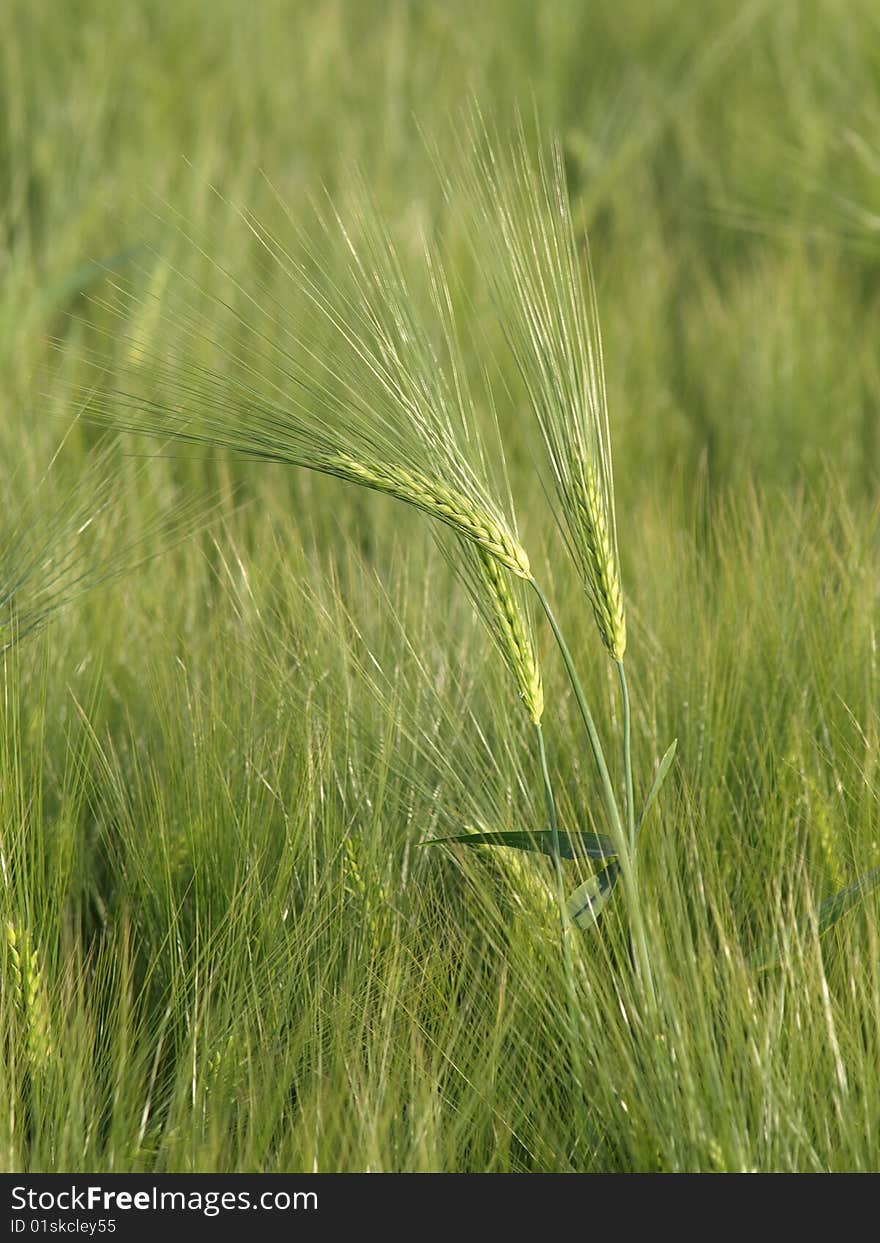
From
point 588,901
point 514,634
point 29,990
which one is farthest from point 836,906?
point 29,990

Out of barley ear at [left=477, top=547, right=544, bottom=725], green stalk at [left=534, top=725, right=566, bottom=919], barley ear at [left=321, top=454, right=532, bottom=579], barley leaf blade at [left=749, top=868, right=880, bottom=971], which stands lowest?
barley leaf blade at [left=749, top=868, right=880, bottom=971]

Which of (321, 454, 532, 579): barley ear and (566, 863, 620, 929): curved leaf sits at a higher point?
(321, 454, 532, 579): barley ear

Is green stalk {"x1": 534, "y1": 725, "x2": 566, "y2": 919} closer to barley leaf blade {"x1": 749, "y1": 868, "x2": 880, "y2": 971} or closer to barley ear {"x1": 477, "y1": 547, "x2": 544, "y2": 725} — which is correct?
barley ear {"x1": 477, "y1": 547, "x2": 544, "y2": 725}

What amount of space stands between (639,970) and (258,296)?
4.05 ft

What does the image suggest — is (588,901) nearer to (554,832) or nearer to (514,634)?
(554,832)

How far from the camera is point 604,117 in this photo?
2.23 meters

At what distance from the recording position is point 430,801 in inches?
35.9

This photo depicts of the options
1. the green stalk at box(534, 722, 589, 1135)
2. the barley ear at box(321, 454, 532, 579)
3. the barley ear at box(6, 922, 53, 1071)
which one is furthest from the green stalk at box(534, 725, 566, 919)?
the barley ear at box(6, 922, 53, 1071)

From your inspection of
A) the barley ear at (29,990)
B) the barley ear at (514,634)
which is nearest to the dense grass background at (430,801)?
the barley ear at (29,990)

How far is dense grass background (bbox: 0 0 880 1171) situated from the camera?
0.76m

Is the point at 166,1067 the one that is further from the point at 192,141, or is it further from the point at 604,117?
the point at 604,117

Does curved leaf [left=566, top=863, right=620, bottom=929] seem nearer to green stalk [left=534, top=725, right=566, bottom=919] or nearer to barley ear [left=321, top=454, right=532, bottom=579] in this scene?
green stalk [left=534, top=725, right=566, bottom=919]

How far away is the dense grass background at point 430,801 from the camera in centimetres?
76
